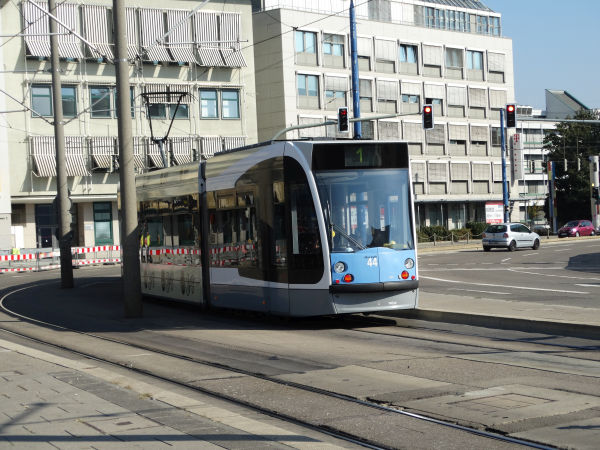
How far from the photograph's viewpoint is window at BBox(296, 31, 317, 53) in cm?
6675

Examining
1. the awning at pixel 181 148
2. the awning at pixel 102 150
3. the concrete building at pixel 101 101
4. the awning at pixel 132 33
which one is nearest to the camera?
the concrete building at pixel 101 101

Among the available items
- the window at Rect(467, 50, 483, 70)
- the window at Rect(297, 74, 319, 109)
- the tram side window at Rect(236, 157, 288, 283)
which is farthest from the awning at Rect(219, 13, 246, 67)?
the tram side window at Rect(236, 157, 288, 283)

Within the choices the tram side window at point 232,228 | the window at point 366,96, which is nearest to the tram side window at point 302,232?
the tram side window at point 232,228

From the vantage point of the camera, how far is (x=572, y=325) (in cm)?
1370

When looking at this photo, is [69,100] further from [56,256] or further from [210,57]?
[56,256]

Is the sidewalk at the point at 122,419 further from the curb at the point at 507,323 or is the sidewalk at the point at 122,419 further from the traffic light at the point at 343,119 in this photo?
the traffic light at the point at 343,119

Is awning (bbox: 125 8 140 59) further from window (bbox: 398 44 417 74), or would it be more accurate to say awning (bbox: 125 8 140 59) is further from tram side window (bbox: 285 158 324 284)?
tram side window (bbox: 285 158 324 284)

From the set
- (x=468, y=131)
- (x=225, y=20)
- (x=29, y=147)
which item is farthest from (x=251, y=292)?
(x=468, y=131)

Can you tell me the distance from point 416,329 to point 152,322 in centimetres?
573

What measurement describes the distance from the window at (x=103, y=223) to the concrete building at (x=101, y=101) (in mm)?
64

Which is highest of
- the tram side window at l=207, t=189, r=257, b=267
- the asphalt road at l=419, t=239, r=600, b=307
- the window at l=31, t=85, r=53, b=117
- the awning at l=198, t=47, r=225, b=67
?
the awning at l=198, t=47, r=225, b=67

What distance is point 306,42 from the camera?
67.2 m

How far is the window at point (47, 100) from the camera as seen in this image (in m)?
54.0

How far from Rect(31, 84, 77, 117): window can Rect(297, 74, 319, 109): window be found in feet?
58.2
